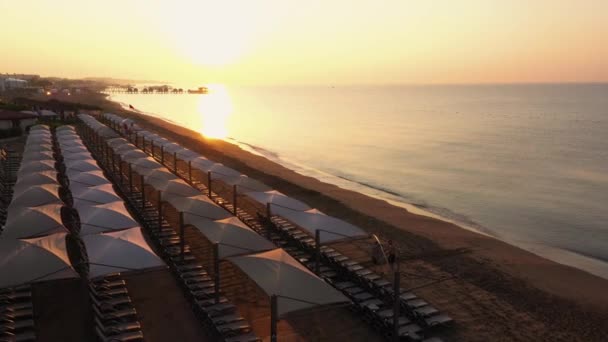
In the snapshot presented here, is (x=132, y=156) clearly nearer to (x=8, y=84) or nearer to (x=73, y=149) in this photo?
(x=73, y=149)

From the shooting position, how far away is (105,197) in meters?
14.2

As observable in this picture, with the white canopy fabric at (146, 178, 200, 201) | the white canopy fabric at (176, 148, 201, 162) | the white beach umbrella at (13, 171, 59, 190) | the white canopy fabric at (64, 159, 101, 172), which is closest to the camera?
the white canopy fabric at (146, 178, 200, 201)

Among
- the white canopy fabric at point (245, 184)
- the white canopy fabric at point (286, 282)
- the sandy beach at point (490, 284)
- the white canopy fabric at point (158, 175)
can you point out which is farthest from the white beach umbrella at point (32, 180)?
the sandy beach at point (490, 284)

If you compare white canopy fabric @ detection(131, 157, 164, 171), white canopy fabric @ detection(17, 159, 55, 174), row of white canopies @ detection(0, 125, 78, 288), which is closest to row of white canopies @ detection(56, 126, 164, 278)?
row of white canopies @ detection(0, 125, 78, 288)

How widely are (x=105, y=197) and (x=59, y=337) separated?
5641mm

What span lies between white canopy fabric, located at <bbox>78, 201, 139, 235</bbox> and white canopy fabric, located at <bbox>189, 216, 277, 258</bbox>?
6.47 ft

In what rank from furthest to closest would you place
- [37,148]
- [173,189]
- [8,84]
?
[8,84] < [37,148] < [173,189]

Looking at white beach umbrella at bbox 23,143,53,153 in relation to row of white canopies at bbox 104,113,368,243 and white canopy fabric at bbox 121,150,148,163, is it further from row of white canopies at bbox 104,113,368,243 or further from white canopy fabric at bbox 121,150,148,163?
row of white canopies at bbox 104,113,368,243

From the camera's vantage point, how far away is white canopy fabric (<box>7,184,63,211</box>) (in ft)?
44.6

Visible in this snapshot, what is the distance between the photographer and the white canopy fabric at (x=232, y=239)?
34.8 feet

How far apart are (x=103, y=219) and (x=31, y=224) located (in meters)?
1.64

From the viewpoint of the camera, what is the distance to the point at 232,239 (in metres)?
10.9

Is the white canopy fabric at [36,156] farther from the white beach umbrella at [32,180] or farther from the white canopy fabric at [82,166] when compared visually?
the white beach umbrella at [32,180]

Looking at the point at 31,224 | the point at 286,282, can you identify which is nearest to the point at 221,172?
the point at 31,224
